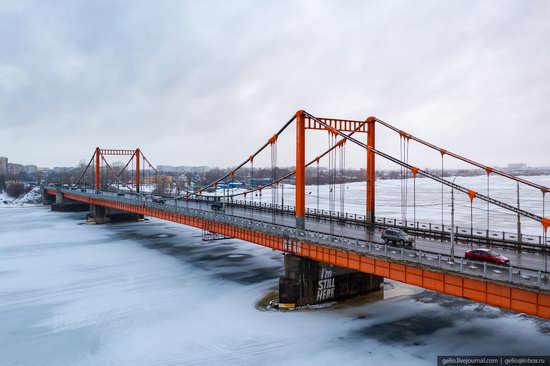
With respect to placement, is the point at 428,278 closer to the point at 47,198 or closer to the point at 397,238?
the point at 397,238

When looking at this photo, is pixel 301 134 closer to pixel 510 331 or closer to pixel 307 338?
pixel 307 338

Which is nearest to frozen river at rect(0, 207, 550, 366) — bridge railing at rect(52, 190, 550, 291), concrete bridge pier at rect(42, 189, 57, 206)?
bridge railing at rect(52, 190, 550, 291)

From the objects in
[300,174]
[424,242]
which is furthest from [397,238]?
[300,174]

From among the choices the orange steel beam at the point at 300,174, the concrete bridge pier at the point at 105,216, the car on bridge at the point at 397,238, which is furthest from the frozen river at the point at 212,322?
the concrete bridge pier at the point at 105,216

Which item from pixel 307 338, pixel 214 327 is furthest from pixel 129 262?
pixel 307 338

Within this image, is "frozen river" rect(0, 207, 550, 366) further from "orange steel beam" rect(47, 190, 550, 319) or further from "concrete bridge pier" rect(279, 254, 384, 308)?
"orange steel beam" rect(47, 190, 550, 319)

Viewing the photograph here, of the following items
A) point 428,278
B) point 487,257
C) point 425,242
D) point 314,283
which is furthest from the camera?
point 314,283
